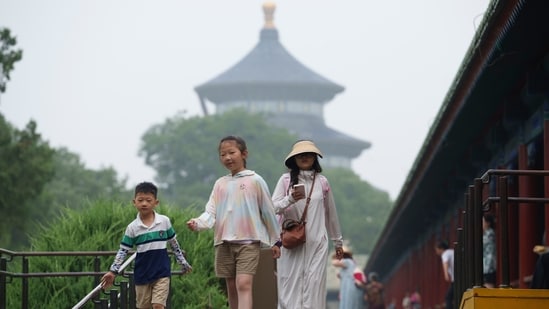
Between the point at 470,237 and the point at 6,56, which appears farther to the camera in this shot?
the point at 6,56

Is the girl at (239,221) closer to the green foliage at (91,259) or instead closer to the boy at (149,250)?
the boy at (149,250)

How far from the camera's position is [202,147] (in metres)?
122

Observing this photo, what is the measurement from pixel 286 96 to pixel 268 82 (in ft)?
13.8

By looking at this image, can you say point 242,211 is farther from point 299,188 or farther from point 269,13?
point 269,13

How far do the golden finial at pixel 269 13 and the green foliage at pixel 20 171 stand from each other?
128 m

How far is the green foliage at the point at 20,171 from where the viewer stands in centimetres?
3606

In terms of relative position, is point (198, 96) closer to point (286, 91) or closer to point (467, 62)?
point (286, 91)

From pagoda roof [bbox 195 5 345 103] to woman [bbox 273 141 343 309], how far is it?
13900 cm

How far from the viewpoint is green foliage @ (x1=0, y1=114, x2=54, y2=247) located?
36.1m

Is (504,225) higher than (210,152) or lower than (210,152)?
lower

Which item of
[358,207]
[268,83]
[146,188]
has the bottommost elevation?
[146,188]

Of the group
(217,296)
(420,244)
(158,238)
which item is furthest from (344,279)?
(420,244)

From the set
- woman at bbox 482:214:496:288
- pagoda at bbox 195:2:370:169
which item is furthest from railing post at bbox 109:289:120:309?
pagoda at bbox 195:2:370:169

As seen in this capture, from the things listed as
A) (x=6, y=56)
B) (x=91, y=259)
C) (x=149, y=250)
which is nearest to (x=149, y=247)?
(x=149, y=250)
